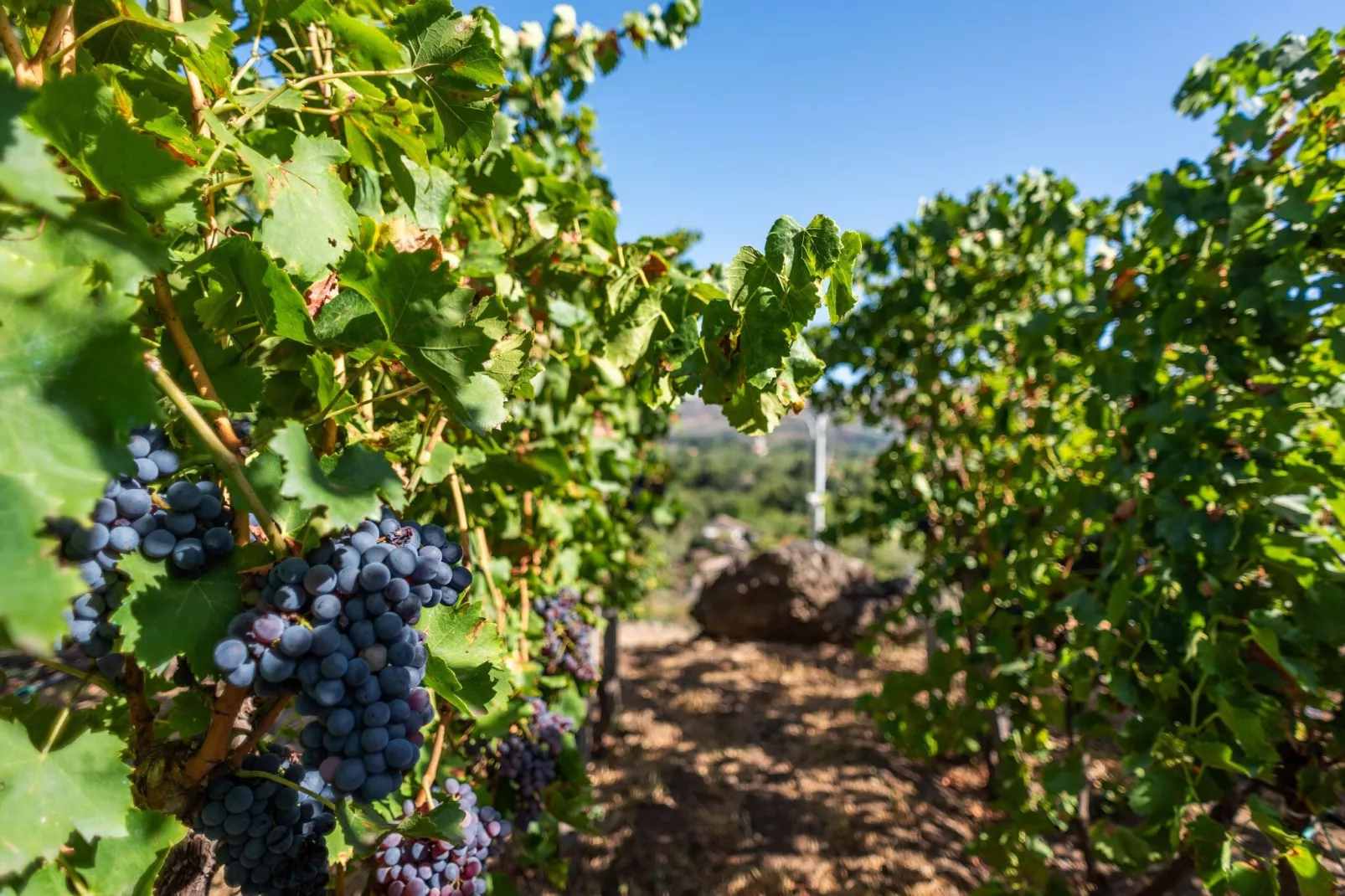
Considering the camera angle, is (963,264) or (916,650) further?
(916,650)

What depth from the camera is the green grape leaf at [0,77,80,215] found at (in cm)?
47

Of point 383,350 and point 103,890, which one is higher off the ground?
point 383,350

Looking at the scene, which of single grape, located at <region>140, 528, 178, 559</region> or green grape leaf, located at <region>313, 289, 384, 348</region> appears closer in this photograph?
single grape, located at <region>140, 528, 178, 559</region>

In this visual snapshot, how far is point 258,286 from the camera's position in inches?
29.4

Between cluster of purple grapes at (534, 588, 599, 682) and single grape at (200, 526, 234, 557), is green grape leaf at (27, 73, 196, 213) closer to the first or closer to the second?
single grape at (200, 526, 234, 557)

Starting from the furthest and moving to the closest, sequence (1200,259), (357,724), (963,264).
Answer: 1. (963,264)
2. (1200,259)
3. (357,724)

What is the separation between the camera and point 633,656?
893cm

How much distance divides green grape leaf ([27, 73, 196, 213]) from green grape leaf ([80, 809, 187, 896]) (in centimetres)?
66

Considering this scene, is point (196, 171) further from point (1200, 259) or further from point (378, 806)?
point (1200, 259)

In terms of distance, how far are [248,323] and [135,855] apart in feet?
2.15

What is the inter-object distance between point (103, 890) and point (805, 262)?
3.51ft

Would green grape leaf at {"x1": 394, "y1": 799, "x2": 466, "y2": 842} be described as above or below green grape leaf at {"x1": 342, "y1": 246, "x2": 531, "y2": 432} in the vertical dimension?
below

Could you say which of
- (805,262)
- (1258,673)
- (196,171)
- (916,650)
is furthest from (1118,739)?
(916,650)

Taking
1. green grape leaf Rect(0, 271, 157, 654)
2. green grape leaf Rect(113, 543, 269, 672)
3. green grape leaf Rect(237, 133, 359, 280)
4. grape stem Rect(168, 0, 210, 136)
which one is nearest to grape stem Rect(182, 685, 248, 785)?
green grape leaf Rect(113, 543, 269, 672)
